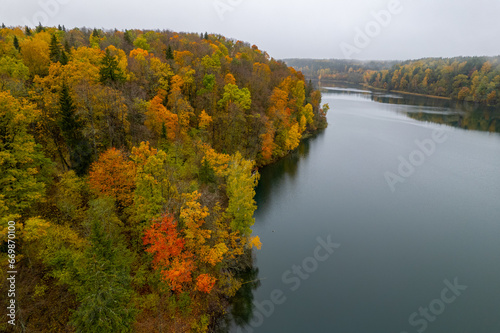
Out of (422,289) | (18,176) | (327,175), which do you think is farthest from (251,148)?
(18,176)

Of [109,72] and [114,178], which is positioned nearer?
[114,178]

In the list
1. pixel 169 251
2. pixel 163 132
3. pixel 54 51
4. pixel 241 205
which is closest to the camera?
pixel 169 251

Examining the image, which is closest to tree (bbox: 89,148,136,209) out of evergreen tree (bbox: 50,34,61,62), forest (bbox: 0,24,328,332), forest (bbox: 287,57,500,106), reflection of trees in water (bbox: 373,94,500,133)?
forest (bbox: 0,24,328,332)

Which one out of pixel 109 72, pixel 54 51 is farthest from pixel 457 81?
pixel 54 51

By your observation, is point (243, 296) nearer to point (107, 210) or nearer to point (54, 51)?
point (107, 210)

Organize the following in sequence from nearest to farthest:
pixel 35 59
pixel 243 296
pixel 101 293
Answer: pixel 101 293 < pixel 243 296 < pixel 35 59

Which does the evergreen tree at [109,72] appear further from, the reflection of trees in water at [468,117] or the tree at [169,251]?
the reflection of trees in water at [468,117]

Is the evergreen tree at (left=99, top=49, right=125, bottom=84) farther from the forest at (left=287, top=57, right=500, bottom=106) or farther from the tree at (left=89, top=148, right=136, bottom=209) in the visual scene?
the forest at (left=287, top=57, right=500, bottom=106)

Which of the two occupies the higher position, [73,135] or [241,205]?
[73,135]
